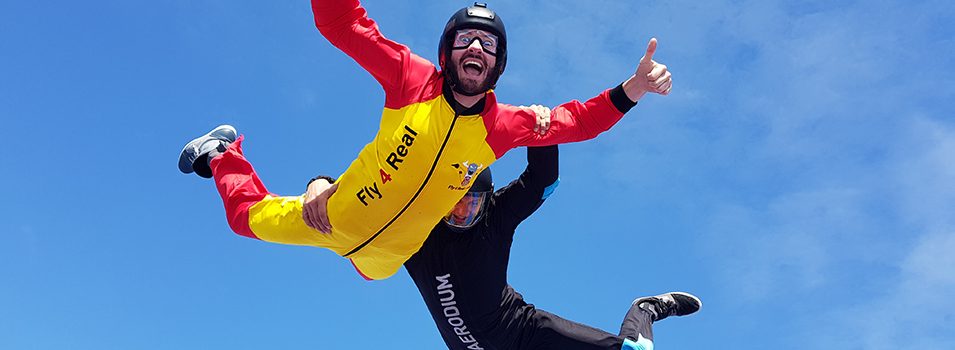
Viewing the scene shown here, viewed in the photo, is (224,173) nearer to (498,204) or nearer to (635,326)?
(498,204)

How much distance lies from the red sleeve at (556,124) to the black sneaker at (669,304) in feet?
8.19

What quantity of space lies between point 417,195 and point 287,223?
95cm

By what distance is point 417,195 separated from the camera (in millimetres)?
5430

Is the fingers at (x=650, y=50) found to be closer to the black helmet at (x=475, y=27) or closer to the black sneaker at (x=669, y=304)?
the black helmet at (x=475, y=27)

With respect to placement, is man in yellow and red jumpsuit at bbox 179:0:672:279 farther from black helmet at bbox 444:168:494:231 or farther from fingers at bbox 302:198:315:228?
black helmet at bbox 444:168:494:231

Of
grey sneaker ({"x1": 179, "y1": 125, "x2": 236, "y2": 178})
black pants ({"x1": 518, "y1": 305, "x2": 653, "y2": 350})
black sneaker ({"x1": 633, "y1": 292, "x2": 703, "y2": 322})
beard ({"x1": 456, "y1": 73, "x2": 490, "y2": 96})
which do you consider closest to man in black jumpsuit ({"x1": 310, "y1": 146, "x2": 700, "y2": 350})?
black pants ({"x1": 518, "y1": 305, "x2": 653, "y2": 350})

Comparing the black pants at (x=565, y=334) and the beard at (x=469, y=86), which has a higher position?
the beard at (x=469, y=86)

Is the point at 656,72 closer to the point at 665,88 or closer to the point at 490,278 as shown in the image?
the point at 665,88

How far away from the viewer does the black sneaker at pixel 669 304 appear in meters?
7.54

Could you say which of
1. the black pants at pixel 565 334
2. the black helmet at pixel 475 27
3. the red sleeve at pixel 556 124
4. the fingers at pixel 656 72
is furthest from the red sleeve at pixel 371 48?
the black pants at pixel 565 334

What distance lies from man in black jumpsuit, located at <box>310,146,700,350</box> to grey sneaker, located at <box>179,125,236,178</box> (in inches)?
69.6

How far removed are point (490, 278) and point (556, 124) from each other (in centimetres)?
165

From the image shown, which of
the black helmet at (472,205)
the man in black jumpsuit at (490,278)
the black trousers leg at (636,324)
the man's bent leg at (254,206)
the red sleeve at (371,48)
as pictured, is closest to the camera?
the red sleeve at (371,48)

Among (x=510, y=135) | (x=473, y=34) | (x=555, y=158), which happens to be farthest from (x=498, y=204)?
(x=473, y=34)
